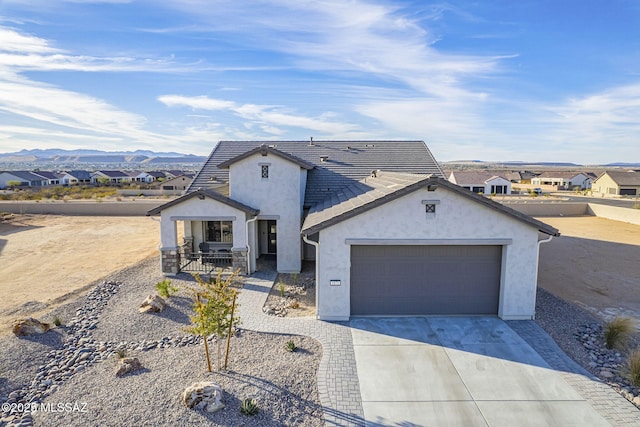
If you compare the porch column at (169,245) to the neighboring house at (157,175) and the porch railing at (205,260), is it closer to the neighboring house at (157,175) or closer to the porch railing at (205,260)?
the porch railing at (205,260)

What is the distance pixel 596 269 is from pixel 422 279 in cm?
1233

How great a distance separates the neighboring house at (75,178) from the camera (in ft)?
281

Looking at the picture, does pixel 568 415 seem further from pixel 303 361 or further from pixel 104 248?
pixel 104 248

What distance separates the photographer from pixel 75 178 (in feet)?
287

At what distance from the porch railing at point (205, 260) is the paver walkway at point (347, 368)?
14.9 ft

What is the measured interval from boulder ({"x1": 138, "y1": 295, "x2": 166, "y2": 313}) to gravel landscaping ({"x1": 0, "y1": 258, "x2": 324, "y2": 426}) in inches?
8.9

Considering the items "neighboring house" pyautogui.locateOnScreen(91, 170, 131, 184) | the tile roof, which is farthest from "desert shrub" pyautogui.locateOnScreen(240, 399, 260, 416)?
the tile roof

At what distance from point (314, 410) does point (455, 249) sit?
6646mm

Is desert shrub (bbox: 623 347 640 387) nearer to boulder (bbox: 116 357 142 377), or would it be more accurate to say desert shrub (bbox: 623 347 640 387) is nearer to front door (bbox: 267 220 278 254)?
boulder (bbox: 116 357 142 377)

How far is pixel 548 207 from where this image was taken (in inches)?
1528

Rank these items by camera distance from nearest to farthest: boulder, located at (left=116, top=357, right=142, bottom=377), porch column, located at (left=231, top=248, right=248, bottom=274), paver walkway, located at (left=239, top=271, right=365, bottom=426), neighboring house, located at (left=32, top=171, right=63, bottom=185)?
paver walkway, located at (left=239, top=271, right=365, bottom=426) < boulder, located at (left=116, top=357, right=142, bottom=377) < porch column, located at (left=231, top=248, right=248, bottom=274) < neighboring house, located at (left=32, top=171, right=63, bottom=185)

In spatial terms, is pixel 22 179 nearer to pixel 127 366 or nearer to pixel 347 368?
pixel 127 366

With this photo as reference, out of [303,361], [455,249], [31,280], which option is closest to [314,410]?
[303,361]

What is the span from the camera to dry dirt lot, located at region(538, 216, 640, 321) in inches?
547
